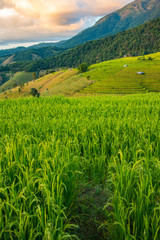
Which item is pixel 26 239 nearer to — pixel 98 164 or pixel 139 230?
pixel 139 230

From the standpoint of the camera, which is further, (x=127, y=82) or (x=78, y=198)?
(x=127, y=82)

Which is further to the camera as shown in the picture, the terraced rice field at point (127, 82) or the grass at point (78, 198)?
the terraced rice field at point (127, 82)

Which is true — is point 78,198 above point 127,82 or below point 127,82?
below

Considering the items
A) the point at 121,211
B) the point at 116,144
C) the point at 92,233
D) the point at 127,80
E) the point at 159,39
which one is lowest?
the point at 92,233

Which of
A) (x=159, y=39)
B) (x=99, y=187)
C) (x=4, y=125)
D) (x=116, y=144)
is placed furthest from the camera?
(x=159, y=39)

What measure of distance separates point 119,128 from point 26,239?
3.62m

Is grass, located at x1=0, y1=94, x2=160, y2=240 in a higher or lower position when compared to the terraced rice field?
lower

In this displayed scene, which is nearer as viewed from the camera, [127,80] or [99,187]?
[99,187]

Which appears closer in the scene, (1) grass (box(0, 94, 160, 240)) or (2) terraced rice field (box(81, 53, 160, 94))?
(1) grass (box(0, 94, 160, 240))

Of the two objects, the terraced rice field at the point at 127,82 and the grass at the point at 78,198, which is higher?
the terraced rice field at the point at 127,82

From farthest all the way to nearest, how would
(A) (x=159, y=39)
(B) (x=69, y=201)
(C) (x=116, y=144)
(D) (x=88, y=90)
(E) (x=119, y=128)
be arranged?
(A) (x=159, y=39)
(D) (x=88, y=90)
(E) (x=119, y=128)
(C) (x=116, y=144)
(B) (x=69, y=201)

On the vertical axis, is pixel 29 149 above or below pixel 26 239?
above

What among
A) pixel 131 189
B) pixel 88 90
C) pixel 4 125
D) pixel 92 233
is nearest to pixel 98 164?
pixel 131 189

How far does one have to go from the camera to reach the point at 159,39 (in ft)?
620
